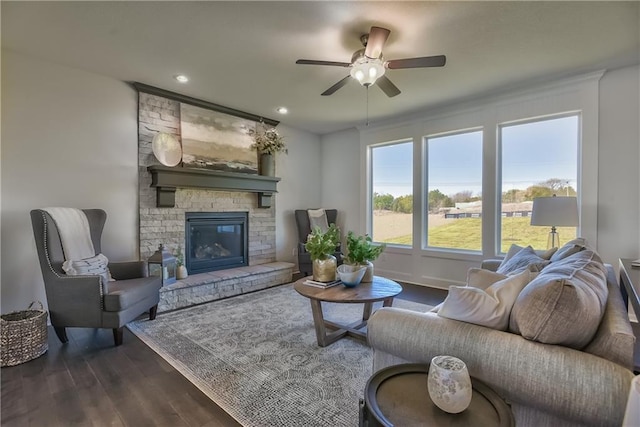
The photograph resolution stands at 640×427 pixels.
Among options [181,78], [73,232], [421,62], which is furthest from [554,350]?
[181,78]

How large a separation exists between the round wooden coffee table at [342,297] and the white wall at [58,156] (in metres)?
2.48

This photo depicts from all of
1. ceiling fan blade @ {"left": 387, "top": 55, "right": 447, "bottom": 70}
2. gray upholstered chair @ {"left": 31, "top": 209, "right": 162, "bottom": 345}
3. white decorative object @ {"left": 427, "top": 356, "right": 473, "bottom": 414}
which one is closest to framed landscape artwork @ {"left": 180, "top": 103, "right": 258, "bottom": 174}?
gray upholstered chair @ {"left": 31, "top": 209, "right": 162, "bottom": 345}

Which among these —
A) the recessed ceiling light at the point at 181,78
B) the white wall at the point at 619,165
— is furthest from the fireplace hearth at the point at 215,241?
the white wall at the point at 619,165

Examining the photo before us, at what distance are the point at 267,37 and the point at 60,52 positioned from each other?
2030mm

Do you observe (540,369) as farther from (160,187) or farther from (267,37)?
(160,187)

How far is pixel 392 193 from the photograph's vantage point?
509 centimetres

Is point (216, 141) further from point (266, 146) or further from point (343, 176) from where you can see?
point (343, 176)

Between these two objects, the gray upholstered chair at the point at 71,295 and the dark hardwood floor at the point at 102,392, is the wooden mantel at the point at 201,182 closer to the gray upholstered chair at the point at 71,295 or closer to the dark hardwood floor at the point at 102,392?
the gray upholstered chair at the point at 71,295

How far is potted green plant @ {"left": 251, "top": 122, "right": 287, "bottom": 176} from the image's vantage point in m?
4.83

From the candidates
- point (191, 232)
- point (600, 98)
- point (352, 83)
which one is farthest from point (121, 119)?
point (600, 98)

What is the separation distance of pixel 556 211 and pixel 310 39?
287 cm

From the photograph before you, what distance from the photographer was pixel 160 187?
12.3 ft

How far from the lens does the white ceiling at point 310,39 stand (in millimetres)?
2238

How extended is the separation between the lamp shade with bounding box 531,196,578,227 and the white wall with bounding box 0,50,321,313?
453 cm
